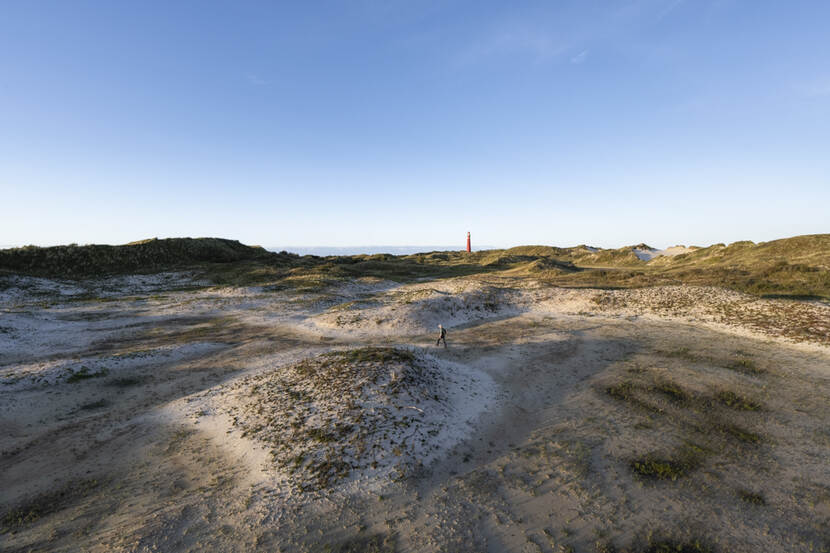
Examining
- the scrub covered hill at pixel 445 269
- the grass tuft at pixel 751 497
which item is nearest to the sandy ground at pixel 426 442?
the grass tuft at pixel 751 497

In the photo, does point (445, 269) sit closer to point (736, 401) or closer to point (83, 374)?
point (736, 401)

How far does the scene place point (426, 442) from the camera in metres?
11.3

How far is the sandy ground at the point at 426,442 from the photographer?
8.02 metres

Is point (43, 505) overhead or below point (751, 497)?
overhead

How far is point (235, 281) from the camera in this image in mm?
52438

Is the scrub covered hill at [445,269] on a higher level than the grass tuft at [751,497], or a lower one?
higher

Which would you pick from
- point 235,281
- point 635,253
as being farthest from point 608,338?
point 635,253

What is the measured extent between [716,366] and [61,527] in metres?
26.8

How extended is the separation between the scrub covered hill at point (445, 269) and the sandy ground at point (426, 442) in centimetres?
1776

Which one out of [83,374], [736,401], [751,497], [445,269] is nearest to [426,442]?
[751,497]

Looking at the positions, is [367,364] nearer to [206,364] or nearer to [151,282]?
[206,364]

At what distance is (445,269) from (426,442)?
65.1 meters

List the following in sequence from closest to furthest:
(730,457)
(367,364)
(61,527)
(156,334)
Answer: (61,527) < (730,457) < (367,364) < (156,334)

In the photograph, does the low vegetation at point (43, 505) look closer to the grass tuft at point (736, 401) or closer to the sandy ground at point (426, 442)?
the sandy ground at point (426, 442)
